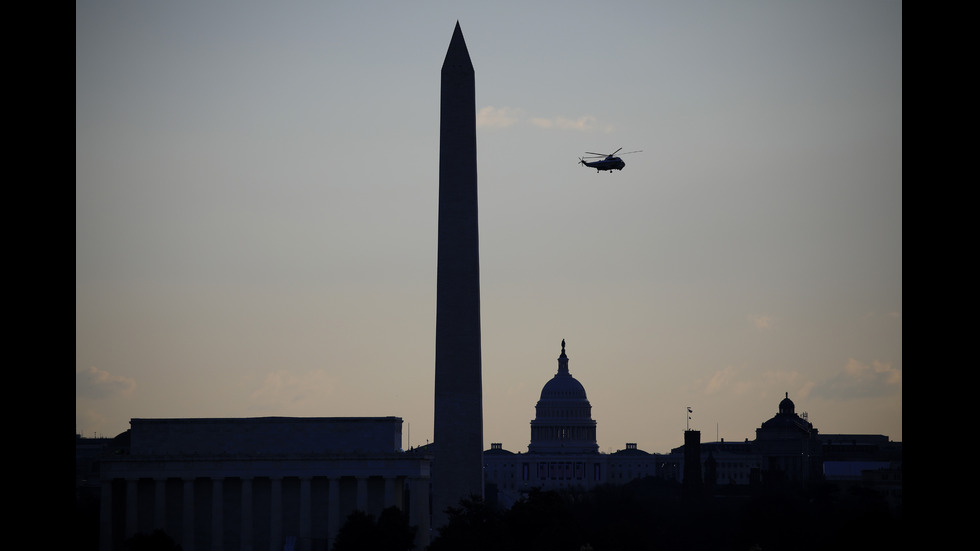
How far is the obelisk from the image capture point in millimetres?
99562

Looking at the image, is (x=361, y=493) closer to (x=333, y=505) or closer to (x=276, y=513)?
(x=333, y=505)

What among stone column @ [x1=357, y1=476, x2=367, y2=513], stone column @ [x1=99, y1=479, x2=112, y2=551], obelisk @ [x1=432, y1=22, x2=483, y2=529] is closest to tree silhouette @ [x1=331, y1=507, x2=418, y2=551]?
obelisk @ [x1=432, y1=22, x2=483, y2=529]

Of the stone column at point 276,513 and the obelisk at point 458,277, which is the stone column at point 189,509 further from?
the obelisk at point 458,277

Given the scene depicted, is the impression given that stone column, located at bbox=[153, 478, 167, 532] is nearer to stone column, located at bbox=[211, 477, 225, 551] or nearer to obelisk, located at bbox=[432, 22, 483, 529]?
stone column, located at bbox=[211, 477, 225, 551]

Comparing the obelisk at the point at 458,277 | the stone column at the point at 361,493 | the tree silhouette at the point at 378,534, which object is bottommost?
the tree silhouette at the point at 378,534

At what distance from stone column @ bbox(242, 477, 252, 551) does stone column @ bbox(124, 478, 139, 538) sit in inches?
289

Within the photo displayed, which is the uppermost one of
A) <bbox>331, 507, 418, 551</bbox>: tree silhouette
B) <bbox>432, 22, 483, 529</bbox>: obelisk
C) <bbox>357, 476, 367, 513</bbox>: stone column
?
<bbox>432, 22, 483, 529</bbox>: obelisk

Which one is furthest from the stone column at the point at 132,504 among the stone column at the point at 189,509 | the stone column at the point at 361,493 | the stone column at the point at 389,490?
the stone column at the point at 389,490

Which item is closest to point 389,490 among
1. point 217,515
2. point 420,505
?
point 420,505

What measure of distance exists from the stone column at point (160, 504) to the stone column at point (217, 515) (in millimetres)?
3276

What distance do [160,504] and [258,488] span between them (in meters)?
6.75

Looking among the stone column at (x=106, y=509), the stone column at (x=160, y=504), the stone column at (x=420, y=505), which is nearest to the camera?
the stone column at (x=420, y=505)

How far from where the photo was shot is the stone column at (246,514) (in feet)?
374
